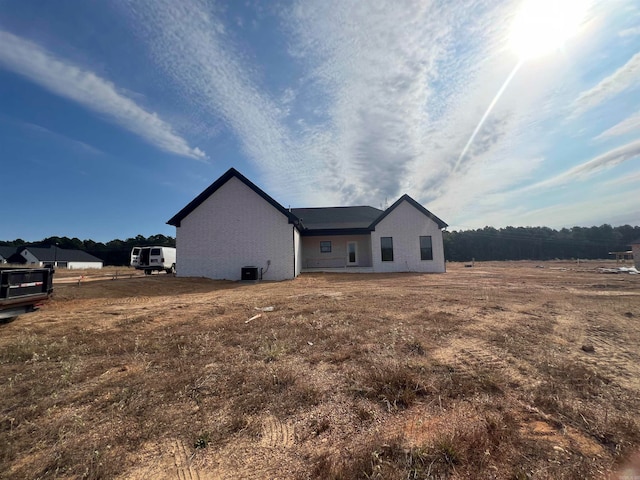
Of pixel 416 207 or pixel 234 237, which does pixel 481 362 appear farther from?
pixel 416 207

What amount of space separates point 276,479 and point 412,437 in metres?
1.27

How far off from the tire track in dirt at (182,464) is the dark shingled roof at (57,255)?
68279 mm

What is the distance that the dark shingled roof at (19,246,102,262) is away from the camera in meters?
52.1

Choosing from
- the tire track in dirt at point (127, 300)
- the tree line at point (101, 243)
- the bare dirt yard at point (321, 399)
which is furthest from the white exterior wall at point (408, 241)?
the tree line at point (101, 243)

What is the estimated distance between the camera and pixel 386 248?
71.8 ft

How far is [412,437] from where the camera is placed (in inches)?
103

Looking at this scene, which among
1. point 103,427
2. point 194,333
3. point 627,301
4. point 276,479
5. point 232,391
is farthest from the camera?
point 627,301

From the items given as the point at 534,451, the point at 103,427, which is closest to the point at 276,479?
the point at 103,427

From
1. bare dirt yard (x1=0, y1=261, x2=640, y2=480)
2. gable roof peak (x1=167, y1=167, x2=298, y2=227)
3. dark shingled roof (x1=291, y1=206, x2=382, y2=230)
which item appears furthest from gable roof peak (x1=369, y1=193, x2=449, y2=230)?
bare dirt yard (x1=0, y1=261, x2=640, y2=480)

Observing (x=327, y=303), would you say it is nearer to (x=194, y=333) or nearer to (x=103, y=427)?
(x=194, y=333)

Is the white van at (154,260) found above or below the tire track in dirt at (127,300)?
above

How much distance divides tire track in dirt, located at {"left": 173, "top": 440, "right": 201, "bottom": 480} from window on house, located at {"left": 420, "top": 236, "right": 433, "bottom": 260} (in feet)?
69.3

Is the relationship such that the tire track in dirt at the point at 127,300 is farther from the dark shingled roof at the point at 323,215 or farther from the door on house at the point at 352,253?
the door on house at the point at 352,253

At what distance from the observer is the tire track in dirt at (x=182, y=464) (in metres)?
2.20
